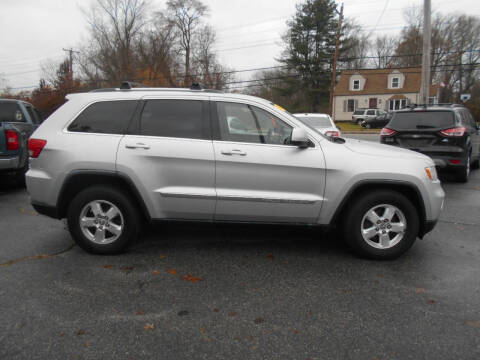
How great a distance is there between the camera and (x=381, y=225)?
13.1 ft

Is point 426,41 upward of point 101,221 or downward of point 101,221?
upward

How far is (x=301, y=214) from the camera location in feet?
13.0

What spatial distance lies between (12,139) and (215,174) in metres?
5.26

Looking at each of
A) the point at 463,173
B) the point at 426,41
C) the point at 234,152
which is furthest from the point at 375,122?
the point at 234,152

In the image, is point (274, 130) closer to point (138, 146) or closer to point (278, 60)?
point (138, 146)

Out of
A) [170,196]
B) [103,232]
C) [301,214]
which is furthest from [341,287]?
[103,232]

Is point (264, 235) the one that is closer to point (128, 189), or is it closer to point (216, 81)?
point (128, 189)

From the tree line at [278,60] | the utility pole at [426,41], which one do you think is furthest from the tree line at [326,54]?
the utility pole at [426,41]

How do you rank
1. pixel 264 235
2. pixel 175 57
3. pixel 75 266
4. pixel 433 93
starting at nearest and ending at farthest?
pixel 75 266, pixel 264 235, pixel 175 57, pixel 433 93

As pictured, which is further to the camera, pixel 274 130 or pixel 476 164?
pixel 476 164

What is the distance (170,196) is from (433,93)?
161 feet

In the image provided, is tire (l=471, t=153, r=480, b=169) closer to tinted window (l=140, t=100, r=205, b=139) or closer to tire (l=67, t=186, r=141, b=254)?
tinted window (l=140, t=100, r=205, b=139)

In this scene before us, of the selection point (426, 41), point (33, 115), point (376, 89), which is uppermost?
point (376, 89)

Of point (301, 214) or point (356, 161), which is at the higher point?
point (356, 161)
